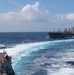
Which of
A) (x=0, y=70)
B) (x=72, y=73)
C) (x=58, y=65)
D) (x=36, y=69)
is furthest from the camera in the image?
(x=58, y=65)

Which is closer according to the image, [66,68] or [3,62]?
[3,62]

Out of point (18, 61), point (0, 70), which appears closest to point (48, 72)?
point (18, 61)

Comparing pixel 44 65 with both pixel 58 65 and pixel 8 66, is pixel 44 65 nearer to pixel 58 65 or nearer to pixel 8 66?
pixel 58 65

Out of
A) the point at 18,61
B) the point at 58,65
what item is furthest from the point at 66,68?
the point at 18,61

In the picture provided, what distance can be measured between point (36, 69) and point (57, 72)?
4.85 meters

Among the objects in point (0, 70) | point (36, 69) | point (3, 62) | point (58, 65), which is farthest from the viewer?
point (58, 65)

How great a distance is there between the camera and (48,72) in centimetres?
5053

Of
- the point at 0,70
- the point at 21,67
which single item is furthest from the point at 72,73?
the point at 0,70

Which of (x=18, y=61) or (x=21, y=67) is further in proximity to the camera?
(x=18, y=61)

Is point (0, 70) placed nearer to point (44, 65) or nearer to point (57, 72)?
point (57, 72)

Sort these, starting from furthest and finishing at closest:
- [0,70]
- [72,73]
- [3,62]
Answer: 1. [72,73]
2. [3,62]
3. [0,70]

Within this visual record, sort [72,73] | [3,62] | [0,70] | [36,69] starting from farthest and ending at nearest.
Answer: [36,69] → [72,73] → [3,62] → [0,70]

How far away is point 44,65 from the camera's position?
5884cm

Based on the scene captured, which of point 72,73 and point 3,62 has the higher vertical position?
point 3,62
